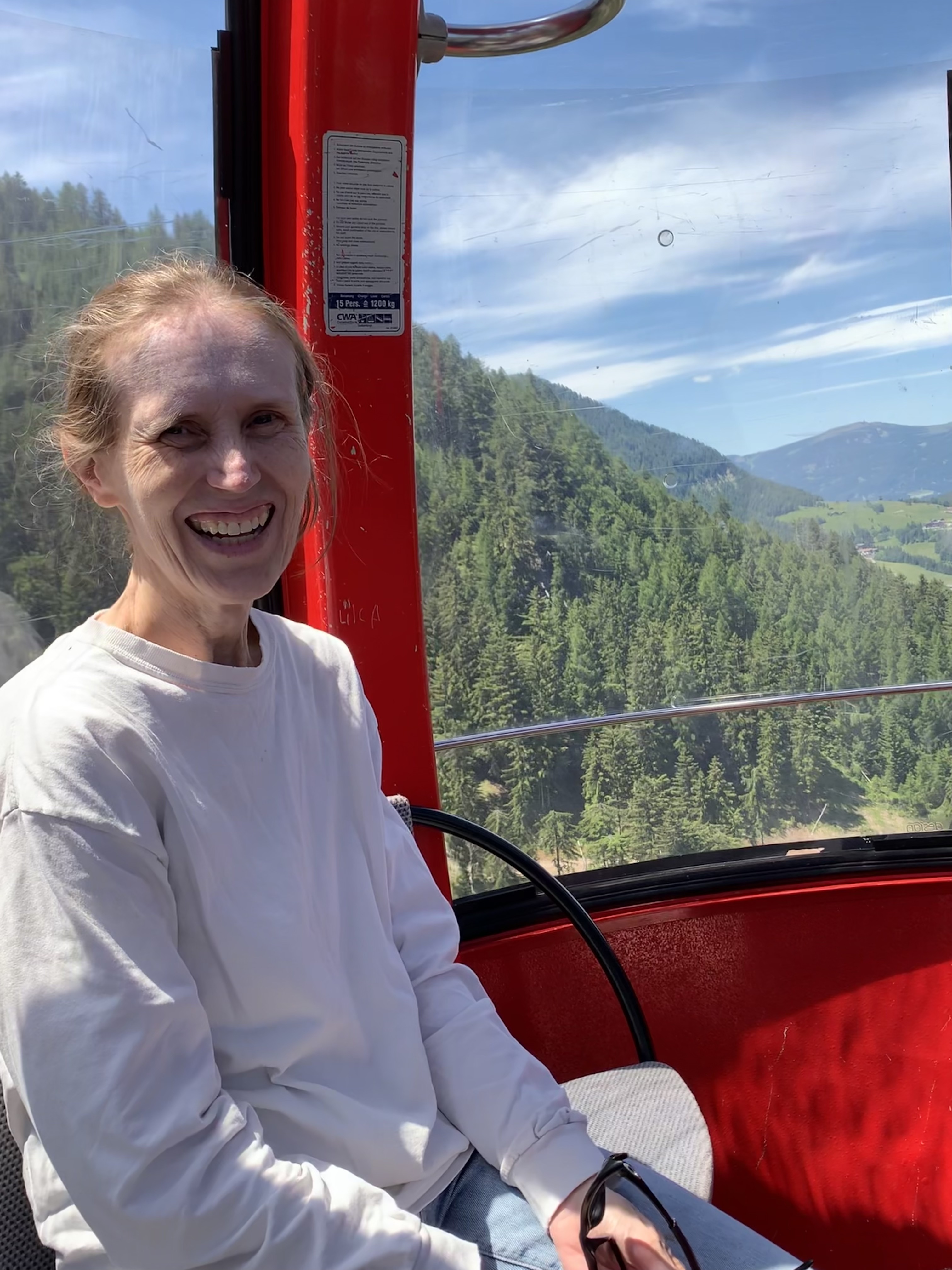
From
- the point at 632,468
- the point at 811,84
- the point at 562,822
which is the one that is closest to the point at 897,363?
the point at 811,84

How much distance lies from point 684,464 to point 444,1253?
6.31 ft

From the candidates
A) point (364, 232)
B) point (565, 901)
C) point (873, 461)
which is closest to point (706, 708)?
point (565, 901)

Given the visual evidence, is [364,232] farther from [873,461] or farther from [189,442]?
[873,461]

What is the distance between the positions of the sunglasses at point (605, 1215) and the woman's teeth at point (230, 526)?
0.72 meters

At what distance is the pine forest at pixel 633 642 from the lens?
2254 millimetres

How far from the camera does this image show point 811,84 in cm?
268

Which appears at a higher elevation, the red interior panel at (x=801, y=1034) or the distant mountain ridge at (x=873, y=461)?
the distant mountain ridge at (x=873, y=461)

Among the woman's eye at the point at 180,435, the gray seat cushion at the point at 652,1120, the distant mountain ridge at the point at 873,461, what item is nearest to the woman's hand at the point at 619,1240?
the gray seat cushion at the point at 652,1120

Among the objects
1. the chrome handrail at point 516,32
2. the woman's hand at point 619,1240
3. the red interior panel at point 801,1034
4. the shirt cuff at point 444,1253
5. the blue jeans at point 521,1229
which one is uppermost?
the chrome handrail at point 516,32

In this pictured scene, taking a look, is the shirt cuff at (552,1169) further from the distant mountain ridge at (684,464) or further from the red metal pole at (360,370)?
the distant mountain ridge at (684,464)

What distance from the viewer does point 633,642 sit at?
8.42 ft

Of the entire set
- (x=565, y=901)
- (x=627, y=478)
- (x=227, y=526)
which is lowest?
(x=565, y=901)

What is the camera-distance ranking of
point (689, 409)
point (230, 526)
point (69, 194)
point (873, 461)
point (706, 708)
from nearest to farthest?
point (230, 526), point (69, 194), point (706, 708), point (689, 409), point (873, 461)

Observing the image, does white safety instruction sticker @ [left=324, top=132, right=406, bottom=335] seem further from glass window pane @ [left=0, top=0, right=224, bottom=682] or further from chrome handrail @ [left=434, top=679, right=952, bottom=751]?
chrome handrail @ [left=434, top=679, right=952, bottom=751]
